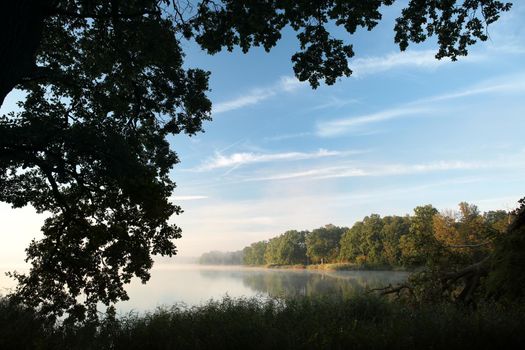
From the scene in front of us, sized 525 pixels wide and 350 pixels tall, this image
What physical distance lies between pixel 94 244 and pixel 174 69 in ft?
18.8

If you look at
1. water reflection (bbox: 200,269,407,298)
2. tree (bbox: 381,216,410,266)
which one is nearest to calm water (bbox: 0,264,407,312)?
water reflection (bbox: 200,269,407,298)

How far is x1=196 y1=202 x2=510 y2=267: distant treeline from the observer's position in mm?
18156

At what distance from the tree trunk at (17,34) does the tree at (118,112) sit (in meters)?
0.18

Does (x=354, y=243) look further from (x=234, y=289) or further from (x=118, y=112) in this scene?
(x=118, y=112)

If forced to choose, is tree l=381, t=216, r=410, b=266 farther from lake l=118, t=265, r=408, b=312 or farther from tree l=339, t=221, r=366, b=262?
lake l=118, t=265, r=408, b=312

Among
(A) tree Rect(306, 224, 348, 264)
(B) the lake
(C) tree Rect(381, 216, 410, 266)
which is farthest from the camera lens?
(A) tree Rect(306, 224, 348, 264)

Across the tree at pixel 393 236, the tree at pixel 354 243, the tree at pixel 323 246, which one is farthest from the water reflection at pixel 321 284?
the tree at pixel 323 246

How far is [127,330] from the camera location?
9.02 meters

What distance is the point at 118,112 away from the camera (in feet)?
36.9

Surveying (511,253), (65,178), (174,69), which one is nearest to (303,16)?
(174,69)

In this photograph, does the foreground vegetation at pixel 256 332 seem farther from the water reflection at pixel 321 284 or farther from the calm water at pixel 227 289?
the water reflection at pixel 321 284

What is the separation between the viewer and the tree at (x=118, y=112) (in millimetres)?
8656

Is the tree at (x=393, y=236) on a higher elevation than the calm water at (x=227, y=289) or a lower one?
higher

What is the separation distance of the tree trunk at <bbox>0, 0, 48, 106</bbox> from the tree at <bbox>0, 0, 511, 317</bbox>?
7.3 inches
